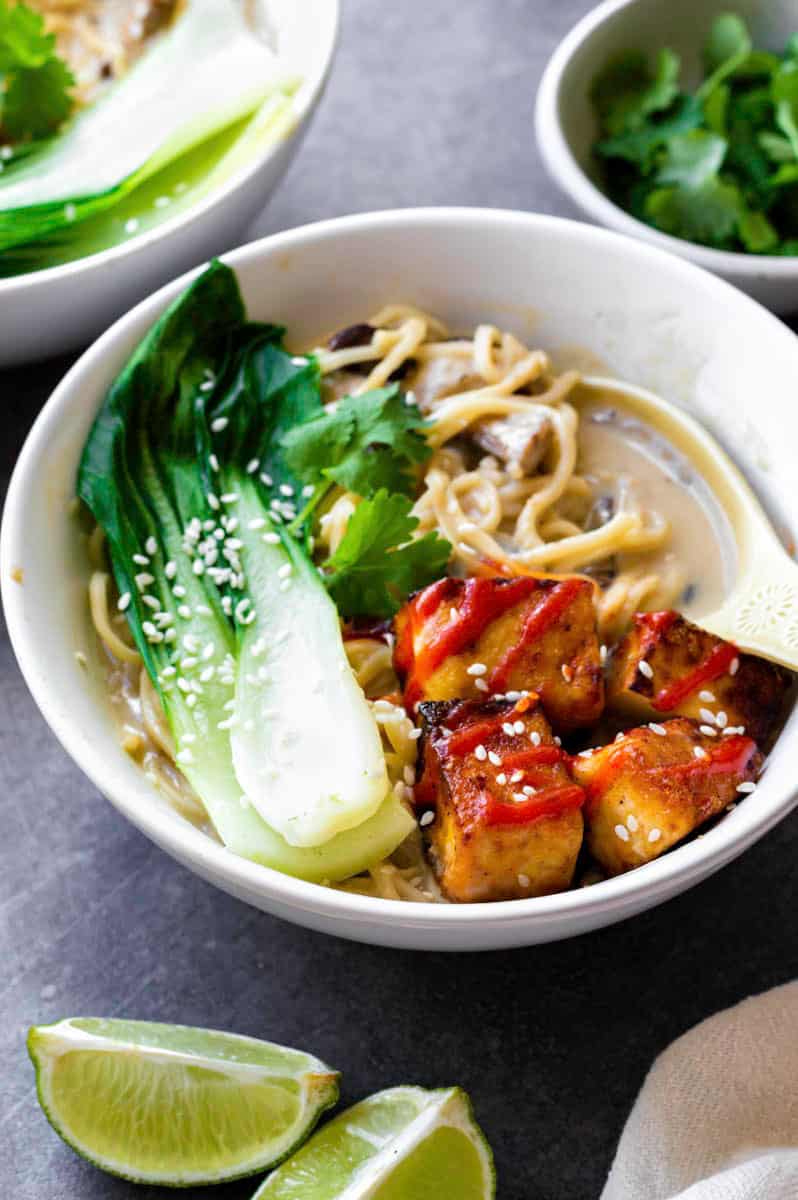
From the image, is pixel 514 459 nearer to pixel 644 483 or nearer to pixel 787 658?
pixel 644 483

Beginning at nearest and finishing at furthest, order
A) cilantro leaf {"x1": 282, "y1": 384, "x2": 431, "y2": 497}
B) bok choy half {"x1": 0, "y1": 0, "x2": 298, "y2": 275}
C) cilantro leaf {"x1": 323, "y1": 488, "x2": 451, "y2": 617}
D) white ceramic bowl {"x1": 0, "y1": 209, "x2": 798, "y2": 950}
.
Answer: white ceramic bowl {"x1": 0, "y1": 209, "x2": 798, "y2": 950} < cilantro leaf {"x1": 323, "y1": 488, "x2": 451, "y2": 617} < cilantro leaf {"x1": 282, "y1": 384, "x2": 431, "y2": 497} < bok choy half {"x1": 0, "y1": 0, "x2": 298, "y2": 275}

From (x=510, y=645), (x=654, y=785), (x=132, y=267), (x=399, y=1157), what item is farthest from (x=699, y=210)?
→ (x=399, y=1157)

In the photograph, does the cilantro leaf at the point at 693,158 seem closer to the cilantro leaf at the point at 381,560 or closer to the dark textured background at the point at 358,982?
the cilantro leaf at the point at 381,560

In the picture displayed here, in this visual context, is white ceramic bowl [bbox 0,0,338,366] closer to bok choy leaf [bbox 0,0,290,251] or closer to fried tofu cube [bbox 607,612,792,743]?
bok choy leaf [bbox 0,0,290,251]

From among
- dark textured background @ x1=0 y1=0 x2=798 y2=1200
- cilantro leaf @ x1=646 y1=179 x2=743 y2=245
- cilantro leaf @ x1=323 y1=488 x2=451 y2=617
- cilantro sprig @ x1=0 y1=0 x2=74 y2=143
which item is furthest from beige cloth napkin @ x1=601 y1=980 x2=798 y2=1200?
cilantro sprig @ x1=0 y1=0 x2=74 y2=143

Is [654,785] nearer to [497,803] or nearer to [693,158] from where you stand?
[497,803]

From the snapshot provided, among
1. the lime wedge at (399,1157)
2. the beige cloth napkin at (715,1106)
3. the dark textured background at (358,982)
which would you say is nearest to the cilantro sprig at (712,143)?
the dark textured background at (358,982)

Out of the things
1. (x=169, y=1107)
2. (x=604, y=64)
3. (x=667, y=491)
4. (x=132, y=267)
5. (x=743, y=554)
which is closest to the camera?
(x=169, y=1107)
